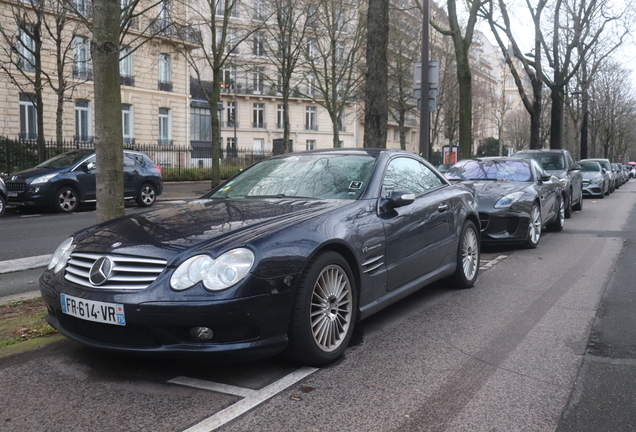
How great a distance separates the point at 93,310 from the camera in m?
3.71

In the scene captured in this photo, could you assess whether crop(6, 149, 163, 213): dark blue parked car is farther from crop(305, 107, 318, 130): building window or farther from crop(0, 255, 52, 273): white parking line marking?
crop(305, 107, 318, 130): building window

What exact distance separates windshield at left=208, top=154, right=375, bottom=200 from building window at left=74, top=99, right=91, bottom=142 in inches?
1201

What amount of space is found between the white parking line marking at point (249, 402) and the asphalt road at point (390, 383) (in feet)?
0.03

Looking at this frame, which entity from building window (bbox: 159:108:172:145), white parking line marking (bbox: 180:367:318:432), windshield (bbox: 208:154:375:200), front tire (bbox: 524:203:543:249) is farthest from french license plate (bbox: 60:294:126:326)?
building window (bbox: 159:108:172:145)

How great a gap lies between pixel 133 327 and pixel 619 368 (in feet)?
10.3

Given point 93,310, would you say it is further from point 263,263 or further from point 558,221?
point 558,221

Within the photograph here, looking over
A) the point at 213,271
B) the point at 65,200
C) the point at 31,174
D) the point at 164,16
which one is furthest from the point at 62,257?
the point at 164,16

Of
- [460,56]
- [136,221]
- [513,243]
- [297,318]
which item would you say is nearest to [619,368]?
[297,318]

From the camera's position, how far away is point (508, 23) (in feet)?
86.2

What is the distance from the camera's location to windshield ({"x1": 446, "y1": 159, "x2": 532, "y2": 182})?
10.5 meters

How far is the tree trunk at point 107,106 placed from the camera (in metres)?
5.80

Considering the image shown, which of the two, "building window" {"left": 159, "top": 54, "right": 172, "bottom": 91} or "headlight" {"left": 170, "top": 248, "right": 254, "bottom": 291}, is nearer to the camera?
"headlight" {"left": 170, "top": 248, "right": 254, "bottom": 291}

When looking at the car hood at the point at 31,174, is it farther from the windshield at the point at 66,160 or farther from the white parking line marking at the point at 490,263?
the white parking line marking at the point at 490,263

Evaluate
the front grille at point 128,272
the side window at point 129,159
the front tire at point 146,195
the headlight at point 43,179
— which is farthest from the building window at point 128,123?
the front grille at point 128,272
